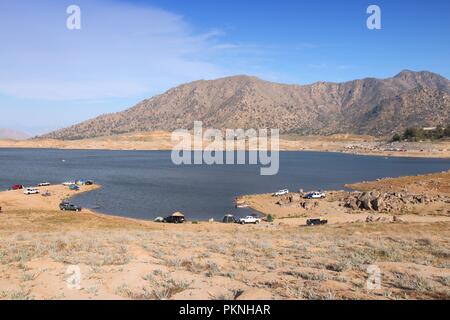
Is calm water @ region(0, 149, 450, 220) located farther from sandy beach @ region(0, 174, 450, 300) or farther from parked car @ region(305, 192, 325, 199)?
sandy beach @ region(0, 174, 450, 300)

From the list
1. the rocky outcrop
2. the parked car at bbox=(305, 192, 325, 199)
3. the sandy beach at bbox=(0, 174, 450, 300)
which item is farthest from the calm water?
the sandy beach at bbox=(0, 174, 450, 300)

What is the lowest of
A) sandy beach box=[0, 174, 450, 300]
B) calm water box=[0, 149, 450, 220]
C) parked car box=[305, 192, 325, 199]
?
calm water box=[0, 149, 450, 220]

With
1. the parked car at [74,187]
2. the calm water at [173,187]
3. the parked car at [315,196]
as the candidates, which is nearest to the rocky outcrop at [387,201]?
the parked car at [315,196]

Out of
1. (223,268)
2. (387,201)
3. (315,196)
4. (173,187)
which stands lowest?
(173,187)

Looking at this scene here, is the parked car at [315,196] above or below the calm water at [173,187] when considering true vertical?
above

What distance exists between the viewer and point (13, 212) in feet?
160

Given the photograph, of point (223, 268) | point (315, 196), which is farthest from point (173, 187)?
point (223, 268)

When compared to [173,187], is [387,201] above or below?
above

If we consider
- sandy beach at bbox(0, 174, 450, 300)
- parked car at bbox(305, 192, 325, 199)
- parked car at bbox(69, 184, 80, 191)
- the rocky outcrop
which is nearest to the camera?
sandy beach at bbox(0, 174, 450, 300)

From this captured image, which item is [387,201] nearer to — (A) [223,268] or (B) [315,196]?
(B) [315,196]

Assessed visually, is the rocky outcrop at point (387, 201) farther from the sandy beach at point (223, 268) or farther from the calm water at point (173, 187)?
the sandy beach at point (223, 268)

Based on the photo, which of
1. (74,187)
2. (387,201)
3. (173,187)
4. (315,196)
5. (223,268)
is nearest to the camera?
(223,268)

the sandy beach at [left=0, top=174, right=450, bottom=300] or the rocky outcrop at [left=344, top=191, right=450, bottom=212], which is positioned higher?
the sandy beach at [left=0, top=174, right=450, bottom=300]
